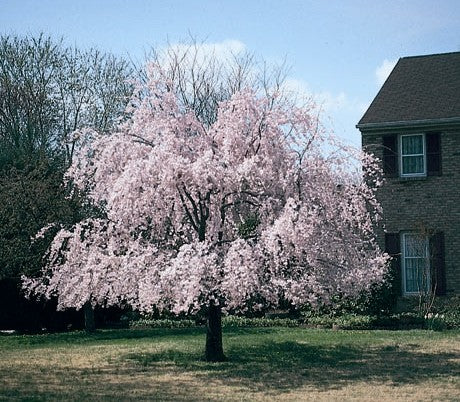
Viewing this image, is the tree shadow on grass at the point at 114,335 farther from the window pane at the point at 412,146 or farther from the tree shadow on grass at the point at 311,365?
the window pane at the point at 412,146

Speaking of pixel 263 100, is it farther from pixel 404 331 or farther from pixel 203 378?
pixel 404 331

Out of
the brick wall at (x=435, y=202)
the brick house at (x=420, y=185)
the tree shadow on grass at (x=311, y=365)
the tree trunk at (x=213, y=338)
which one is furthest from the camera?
the brick wall at (x=435, y=202)

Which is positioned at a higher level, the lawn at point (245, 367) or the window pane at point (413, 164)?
the window pane at point (413, 164)

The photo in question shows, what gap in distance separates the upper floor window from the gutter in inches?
12.9

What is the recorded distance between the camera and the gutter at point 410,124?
73.2 ft

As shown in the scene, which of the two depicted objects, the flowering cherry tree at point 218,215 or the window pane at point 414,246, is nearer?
the flowering cherry tree at point 218,215

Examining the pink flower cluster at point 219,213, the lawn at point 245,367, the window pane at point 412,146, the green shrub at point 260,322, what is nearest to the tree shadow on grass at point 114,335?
the lawn at point 245,367

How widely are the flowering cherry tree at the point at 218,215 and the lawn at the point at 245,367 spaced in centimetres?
121

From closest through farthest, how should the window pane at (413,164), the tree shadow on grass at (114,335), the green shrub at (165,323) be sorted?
1. the tree shadow on grass at (114,335)
2. the window pane at (413,164)
3. the green shrub at (165,323)

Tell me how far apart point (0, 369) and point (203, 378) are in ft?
13.9

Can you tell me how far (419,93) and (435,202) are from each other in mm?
3839

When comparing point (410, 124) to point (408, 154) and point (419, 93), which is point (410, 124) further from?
point (419, 93)

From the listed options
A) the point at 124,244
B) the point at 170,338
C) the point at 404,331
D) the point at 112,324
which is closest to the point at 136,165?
the point at 124,244

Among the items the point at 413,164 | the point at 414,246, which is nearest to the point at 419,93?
the point at 413,164
